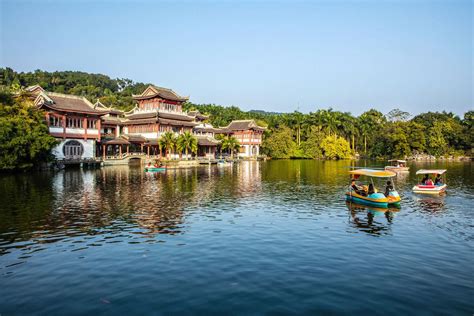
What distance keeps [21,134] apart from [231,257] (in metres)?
36.3

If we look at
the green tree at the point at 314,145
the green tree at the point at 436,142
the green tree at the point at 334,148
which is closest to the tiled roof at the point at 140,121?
the green tree at the point at 314,145

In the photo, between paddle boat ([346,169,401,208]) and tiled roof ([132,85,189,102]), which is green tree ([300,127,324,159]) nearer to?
tiled roof ([132,85,189,102])

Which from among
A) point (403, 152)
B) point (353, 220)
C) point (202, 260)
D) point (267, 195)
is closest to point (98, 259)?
A: point (202, 260)

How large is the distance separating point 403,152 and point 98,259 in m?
85.8

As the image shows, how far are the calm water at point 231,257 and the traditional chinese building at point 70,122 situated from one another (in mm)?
28490

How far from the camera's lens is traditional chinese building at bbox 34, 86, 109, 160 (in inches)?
1960

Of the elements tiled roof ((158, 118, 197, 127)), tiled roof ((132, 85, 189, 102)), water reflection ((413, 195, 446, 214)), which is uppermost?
tiled roof ((132, 85, 189, 102))

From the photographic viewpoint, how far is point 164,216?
19.9 metres

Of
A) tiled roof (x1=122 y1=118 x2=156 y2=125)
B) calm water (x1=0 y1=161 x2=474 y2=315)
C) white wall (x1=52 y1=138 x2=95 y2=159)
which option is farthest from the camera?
tiled roof (x1=122 y1=118 x2=156 y2=125)

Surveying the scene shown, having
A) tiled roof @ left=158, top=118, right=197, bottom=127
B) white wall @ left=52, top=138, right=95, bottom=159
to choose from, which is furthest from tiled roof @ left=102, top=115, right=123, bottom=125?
white wall @ left=52, top=138, right=95, bottom=159

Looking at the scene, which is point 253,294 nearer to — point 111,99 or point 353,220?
point 353,220

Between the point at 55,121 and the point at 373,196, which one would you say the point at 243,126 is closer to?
the point at 55,121

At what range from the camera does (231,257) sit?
12977mm

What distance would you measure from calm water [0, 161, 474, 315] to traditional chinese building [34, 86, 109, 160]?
2849 cm
